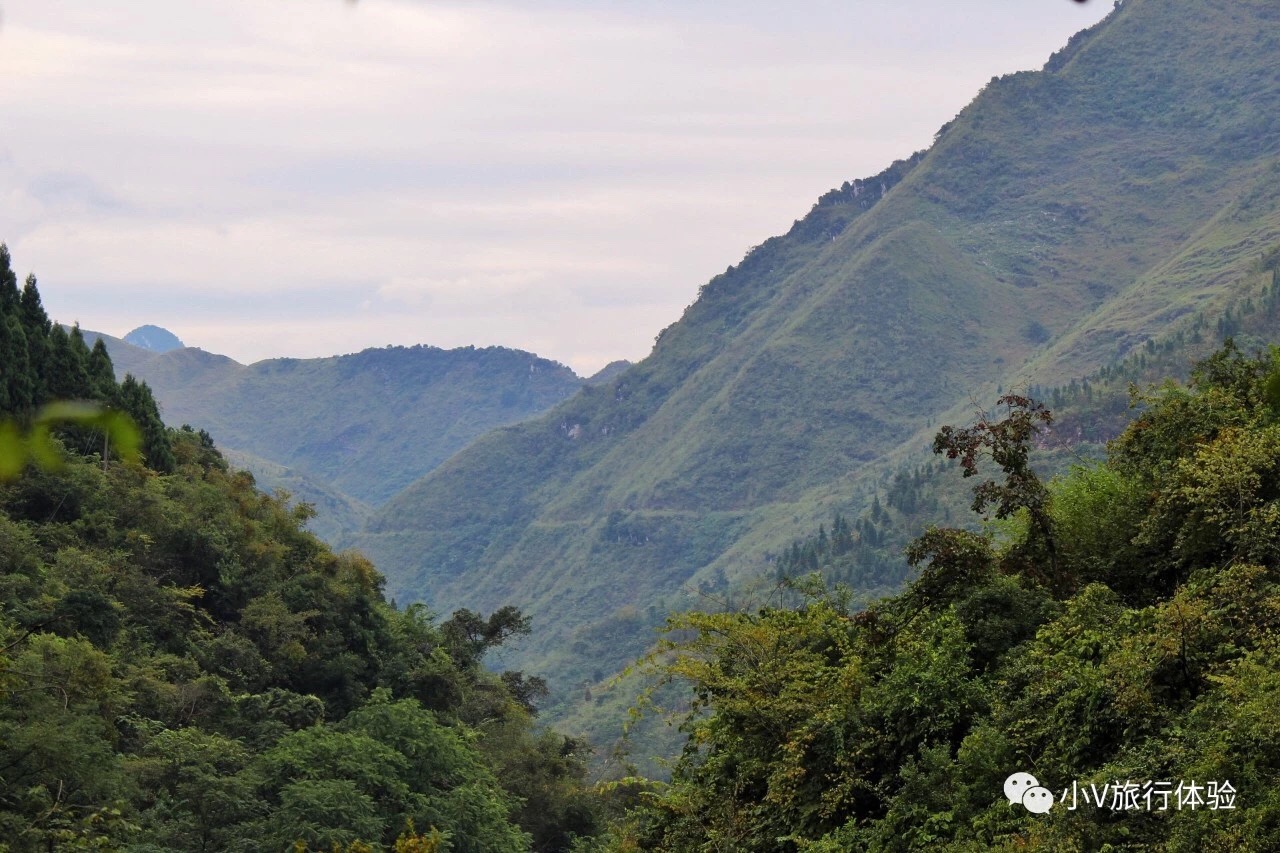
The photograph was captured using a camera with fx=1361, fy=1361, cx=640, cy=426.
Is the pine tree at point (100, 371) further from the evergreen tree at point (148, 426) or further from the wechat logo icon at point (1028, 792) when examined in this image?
the wechat logo icon at point (1028, 792)

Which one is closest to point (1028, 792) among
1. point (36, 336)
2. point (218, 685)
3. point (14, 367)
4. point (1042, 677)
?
point (1042, 677)

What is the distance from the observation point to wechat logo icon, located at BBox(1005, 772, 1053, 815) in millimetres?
11984

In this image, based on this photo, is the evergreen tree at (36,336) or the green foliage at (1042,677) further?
the evergreen tree at (36,336)

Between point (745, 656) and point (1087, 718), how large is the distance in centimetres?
576

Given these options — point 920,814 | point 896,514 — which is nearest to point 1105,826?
point 920,814

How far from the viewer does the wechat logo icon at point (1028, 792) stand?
39.3ft

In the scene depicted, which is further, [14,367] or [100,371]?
[100,371]

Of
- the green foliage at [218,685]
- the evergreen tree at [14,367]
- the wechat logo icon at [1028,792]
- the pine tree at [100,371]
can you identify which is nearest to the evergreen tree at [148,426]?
the green foliage at [218,685]

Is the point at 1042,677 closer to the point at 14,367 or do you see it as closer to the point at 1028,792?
the point at 1028,792

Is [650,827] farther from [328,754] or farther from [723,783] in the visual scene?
[328,754]

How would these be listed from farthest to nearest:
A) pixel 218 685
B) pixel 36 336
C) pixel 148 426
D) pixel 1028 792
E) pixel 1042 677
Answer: pixel 148 426 < pixel 36 336 < pixel 218 685 < pixel 1042 677 < pixel 1028 792

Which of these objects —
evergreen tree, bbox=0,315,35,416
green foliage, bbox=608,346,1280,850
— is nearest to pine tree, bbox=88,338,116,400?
evergreen tree, bbox=0,315,35,416

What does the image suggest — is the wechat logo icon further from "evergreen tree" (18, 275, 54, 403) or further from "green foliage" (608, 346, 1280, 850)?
"evergreen tree" (18, 275, 54, 403)

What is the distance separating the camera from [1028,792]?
12078 millimetres
